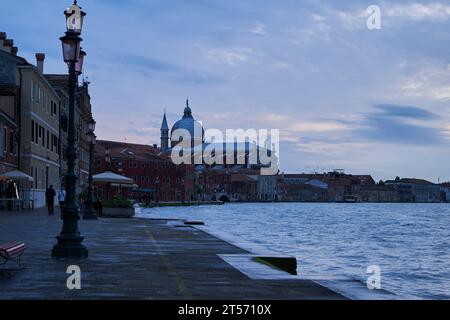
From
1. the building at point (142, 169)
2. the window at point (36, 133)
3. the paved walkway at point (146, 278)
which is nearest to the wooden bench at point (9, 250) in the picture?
the paved walkway at point (146, 278)

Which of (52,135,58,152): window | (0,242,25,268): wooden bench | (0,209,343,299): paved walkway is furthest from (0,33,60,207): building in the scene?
(0,242,25,268): wooden bench

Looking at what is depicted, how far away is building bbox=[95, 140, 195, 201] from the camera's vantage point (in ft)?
543

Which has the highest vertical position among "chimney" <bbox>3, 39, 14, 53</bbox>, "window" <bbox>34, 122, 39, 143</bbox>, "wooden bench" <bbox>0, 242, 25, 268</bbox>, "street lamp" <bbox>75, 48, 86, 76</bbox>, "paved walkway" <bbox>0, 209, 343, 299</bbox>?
"chimney" <bbox>3, 39, 14, 53</bbox>

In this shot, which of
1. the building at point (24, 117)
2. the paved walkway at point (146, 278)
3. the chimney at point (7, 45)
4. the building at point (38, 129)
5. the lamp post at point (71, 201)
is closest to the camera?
the paved walkway at point (146, 278)

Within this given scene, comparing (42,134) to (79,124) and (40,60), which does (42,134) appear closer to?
(40,60)

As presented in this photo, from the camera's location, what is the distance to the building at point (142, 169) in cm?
16538

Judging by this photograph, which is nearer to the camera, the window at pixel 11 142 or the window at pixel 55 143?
the window at pixel 11 142

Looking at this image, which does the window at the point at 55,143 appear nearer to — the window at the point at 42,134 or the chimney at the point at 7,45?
the window at the point at 42,134

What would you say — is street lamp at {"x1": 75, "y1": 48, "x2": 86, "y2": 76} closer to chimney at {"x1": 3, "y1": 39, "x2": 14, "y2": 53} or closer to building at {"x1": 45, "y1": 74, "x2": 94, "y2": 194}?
chimney at {"x1": 3, "y1": 39, "x2": 14, "y2": 53}

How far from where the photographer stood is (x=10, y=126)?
50406 mm

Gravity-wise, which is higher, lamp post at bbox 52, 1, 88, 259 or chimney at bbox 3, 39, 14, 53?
chimney at bbox 3, 39, 14, 53

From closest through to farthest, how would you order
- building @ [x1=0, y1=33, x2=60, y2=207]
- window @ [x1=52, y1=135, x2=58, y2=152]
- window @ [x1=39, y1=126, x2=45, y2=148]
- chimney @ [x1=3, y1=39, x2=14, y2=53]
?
building @ [x1=0, y1=33, x2=60, y2=207] → chimney @ [x1=3, y1=39, x2=14, y2=53] → window @ [x1=39, y1=126, x2=45, y2=148] → window @ [x1=52, y1=135, x2=58, y2=152]
